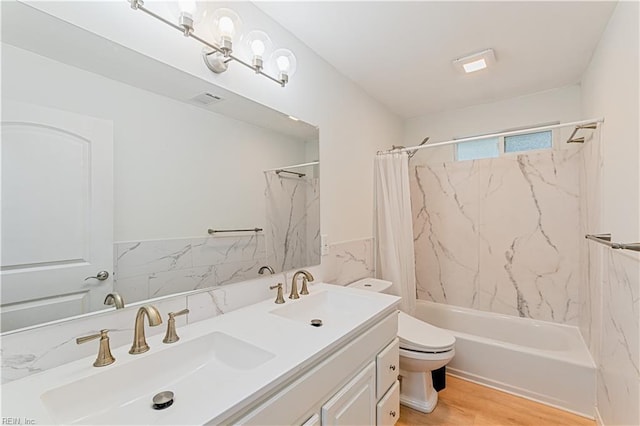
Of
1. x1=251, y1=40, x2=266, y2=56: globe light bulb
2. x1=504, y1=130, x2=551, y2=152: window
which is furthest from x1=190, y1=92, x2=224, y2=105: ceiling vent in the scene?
x1=504, y1=130, x2=551, y2=152: window

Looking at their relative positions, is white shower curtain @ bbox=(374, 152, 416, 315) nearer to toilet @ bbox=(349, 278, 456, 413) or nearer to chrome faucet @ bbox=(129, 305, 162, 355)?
toilet @ bbox=(349, 278, 456, 413)

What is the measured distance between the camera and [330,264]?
2.11 m

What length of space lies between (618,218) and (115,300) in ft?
7.67

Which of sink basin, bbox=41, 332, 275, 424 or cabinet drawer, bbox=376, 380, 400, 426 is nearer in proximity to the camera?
sink basin, bbox=41, 332, 275, 424

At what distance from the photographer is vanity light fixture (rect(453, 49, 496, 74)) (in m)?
1.98

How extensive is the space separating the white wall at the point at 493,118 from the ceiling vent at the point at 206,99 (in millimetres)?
2477

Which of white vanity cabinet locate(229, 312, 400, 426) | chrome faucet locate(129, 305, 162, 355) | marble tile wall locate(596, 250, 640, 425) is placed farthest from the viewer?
marble tile wall locate(596, 250, 640, 425)

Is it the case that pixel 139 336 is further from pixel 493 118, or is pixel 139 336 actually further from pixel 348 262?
pixel 493 118

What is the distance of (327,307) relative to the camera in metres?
1.71

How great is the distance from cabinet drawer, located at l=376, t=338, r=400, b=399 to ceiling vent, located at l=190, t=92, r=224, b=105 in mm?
1455

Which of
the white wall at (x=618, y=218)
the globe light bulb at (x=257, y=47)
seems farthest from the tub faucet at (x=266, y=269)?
the white wall at (x=618, y=218)

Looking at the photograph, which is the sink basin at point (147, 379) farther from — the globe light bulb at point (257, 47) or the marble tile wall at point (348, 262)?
the globe light bulb at point (257, 47)

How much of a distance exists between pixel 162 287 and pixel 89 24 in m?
0.95

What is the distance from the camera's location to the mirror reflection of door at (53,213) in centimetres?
82
